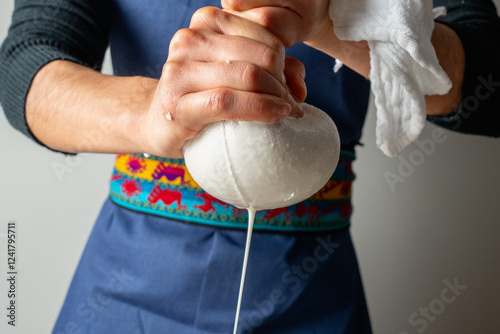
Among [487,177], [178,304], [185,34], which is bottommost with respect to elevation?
[487,177]

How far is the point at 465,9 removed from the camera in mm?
771

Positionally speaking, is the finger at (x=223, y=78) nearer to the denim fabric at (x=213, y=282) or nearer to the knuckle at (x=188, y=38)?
the knuckle at (x=188, y=38)

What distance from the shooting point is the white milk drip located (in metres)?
0.42

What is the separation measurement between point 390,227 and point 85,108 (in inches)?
34.3

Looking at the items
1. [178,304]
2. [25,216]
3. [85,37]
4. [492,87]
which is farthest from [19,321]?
[492,87]

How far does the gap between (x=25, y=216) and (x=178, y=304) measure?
67 centimetres

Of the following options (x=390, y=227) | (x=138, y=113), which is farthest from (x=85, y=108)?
(x=390, y=227)

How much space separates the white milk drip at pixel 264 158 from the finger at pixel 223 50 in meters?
0.05

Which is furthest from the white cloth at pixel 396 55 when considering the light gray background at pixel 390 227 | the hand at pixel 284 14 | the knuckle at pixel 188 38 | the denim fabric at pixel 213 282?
the light gray background at pixel 390 227

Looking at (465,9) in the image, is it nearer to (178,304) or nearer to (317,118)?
(317,118)

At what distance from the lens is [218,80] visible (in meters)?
0.39

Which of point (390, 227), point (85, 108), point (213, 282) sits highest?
point (85, 108)

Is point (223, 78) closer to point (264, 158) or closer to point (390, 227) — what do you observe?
point (264, 158)

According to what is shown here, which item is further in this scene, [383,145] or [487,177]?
[487,177]
